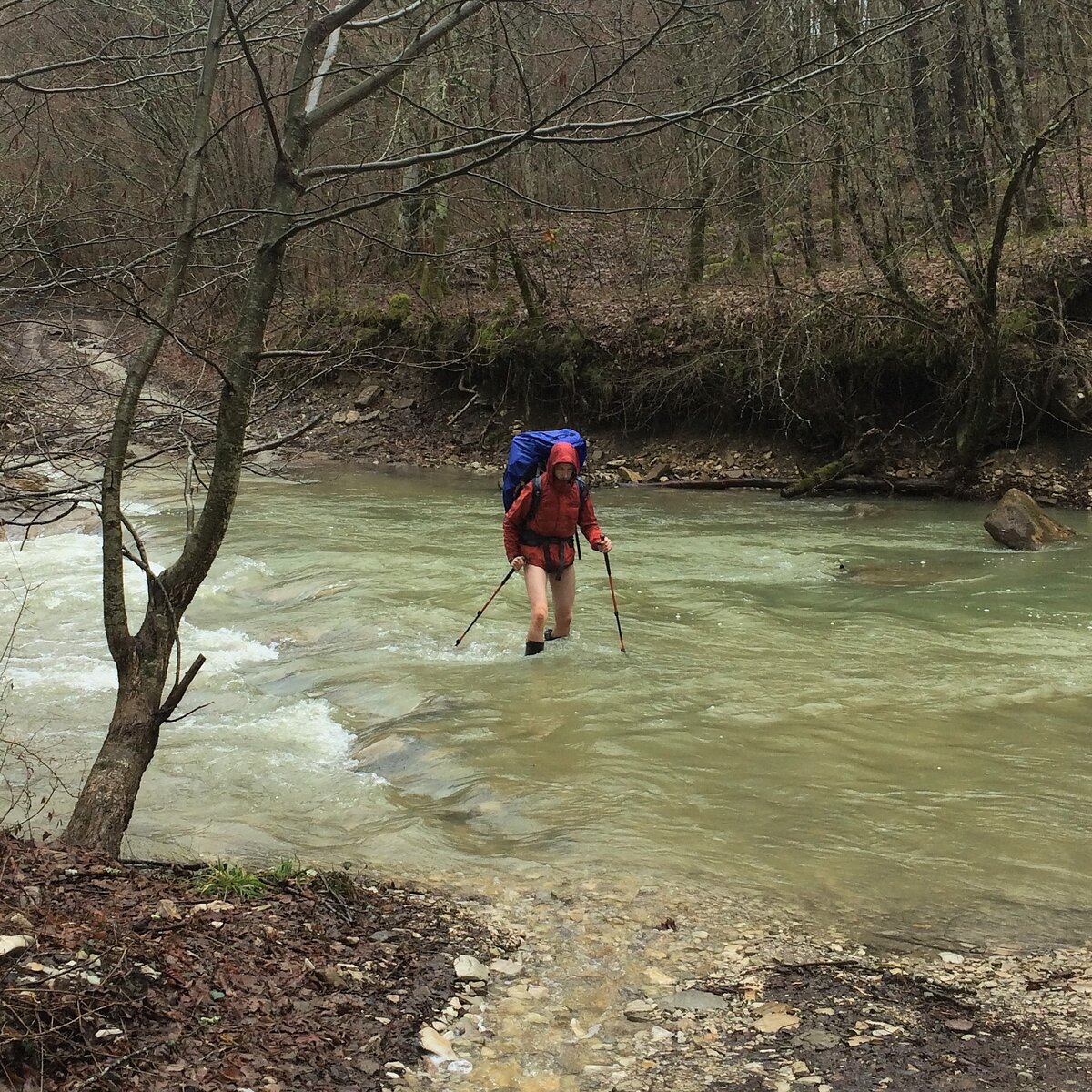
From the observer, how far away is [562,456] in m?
8.69

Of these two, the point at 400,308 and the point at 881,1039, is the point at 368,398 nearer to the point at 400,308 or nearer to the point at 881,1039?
the point at 400,308

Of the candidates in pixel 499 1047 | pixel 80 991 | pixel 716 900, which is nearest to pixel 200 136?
pixel 80 991

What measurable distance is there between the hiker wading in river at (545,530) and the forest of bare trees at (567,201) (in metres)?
2.10

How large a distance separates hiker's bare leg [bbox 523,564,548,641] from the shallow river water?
0.39m

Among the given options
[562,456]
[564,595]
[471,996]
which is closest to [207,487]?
[471,996]

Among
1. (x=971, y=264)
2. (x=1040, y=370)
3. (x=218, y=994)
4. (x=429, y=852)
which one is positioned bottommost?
(x=429, y=852)

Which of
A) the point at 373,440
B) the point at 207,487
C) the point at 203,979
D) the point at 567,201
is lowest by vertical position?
the point at 203,979

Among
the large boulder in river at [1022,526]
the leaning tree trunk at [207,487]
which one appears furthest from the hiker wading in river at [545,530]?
the large boulder in river at [1022,526]

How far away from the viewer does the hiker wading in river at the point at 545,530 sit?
29.2ft

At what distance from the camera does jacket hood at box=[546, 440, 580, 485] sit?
8688 mm

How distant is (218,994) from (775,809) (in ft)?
11.9

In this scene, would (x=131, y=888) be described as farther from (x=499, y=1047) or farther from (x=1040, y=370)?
(x=1040, y=370)

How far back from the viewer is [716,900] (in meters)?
4.90

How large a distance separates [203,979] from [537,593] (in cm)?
590
